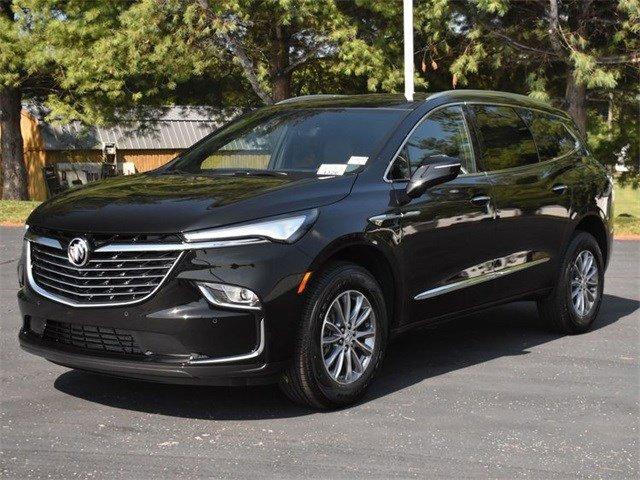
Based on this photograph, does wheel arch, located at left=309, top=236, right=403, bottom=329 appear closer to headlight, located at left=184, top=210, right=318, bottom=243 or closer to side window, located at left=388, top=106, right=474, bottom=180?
headlight, located at left=184, top=210, right=318, bottom=243

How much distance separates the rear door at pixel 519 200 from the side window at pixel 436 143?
0.60 ft

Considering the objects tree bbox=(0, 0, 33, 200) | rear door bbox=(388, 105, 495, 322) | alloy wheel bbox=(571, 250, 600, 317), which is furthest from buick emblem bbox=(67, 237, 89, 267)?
Answer: tree bbox=(0, 0, 33, 200)

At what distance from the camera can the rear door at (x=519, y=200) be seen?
25.1 feet

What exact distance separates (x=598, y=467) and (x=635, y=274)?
302 inches

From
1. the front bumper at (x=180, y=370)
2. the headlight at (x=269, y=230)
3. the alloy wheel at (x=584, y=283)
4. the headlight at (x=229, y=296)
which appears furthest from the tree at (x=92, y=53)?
the headlight at (x=229, y=296)

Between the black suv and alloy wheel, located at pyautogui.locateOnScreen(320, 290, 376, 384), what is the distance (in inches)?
0.4

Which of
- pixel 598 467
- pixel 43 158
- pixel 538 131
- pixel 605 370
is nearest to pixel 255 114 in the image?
pixel 538 131

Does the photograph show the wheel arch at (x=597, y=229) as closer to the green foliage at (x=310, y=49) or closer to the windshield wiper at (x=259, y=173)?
the windshield wiper at (x=259, y=173)

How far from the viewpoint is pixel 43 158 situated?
37656mm

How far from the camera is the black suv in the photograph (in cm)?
571

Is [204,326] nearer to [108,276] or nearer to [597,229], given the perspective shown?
[108,276]

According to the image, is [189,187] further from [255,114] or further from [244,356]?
[255,114]

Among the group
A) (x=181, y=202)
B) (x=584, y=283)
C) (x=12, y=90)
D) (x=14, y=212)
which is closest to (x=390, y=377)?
(x=181, y=202)

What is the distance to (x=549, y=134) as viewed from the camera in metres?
8.70
